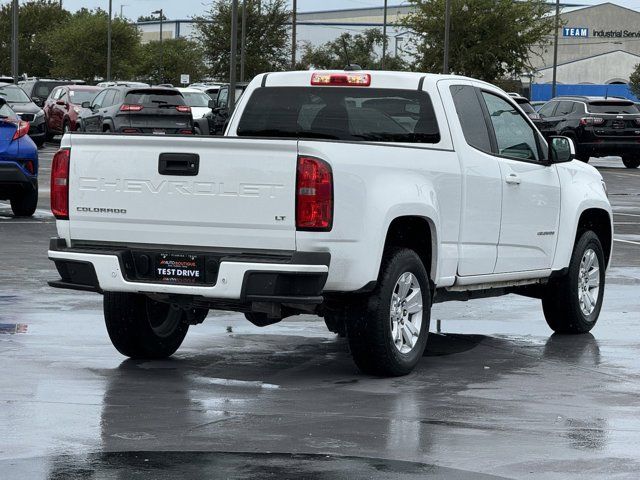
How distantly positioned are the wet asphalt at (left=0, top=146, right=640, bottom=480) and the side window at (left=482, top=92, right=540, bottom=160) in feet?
4.47

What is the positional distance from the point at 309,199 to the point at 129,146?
1212 millimetres

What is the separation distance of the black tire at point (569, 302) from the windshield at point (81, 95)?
35.1 meters

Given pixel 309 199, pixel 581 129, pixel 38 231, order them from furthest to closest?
pixel 581 129, pixel 38 231, pixel 309 199

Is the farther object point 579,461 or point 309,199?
point 309,199

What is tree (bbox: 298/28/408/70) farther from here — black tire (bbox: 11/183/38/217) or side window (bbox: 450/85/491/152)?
side window (bbox: 450/85/491/152)

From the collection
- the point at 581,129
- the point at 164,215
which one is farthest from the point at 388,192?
the point at 581,129

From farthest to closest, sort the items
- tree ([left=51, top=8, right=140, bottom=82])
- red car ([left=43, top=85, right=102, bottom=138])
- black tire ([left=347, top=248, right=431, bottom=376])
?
tree ([left=51, top=8, right=140, bottom=82]) → red car ([left=43, top=85, right=102, bottom=138]) → black tire ([left=347, top=248, right=431, bottom=376])

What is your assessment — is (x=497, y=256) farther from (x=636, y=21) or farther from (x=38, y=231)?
(x=636, y=21)

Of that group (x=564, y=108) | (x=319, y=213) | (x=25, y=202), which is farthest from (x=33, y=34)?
(x=319, y=213)

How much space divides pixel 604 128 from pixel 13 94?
15158 millimetres

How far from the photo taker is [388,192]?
29.7ft

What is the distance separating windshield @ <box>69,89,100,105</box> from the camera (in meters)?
45.5

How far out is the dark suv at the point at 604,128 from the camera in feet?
127

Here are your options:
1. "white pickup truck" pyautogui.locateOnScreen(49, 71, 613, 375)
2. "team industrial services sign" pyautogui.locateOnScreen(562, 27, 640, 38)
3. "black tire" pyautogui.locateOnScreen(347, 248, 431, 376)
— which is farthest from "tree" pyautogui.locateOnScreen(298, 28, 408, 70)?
"black tire" pyautogui.locateOnScreen(347, 248, 431, 376)
